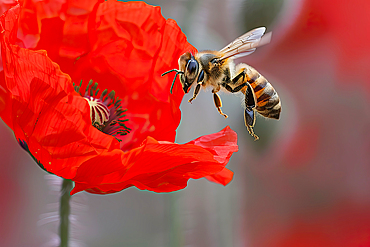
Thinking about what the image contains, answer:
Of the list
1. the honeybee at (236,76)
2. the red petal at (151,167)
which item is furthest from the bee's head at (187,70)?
the red petal at (151,167)

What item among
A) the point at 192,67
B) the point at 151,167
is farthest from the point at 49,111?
the point at 192,67

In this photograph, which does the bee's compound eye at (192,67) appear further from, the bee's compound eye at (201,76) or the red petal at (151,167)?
the red petal at (151,167)

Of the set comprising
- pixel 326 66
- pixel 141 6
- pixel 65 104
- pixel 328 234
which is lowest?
pixel 328 234

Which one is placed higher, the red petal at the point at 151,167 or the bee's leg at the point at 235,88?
the bee's leg at the point at 235,88

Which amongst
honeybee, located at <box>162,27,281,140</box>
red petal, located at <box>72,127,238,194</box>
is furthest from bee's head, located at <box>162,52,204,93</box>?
red petal, located at <box>72,127,238,194</box>

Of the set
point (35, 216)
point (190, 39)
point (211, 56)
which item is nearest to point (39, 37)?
point (211, 56)

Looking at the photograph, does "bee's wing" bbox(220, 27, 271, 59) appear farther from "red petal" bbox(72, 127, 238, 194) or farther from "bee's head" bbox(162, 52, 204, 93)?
"red petal" bbox(72, 127, 238, 194)

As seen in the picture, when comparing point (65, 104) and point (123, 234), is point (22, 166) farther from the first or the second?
point (65, 104)
